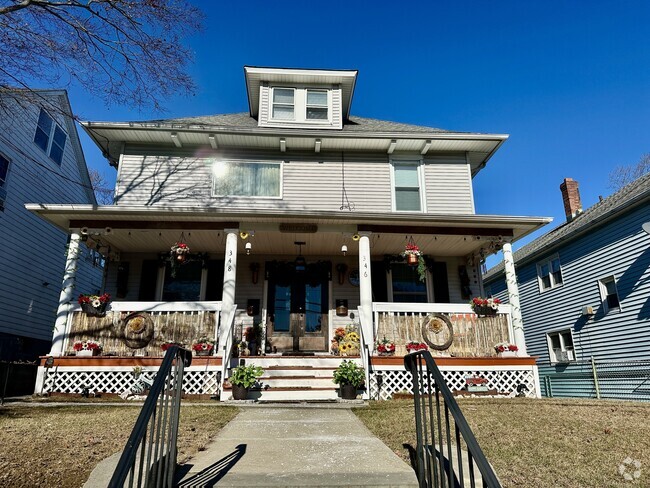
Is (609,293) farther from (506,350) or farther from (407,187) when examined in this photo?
(407,187)

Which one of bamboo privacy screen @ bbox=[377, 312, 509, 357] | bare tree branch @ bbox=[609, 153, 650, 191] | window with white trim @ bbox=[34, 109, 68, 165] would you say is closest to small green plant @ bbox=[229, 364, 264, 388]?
bamboo privacy screen @ bbox=[377, 312, 509, 357]

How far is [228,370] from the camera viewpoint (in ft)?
27.0

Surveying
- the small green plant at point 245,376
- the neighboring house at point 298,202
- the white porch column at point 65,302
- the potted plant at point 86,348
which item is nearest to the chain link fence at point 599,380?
the neighboring house at point 298,202

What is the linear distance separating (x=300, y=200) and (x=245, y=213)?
2.53 m

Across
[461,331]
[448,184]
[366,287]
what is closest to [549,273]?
[448,184]

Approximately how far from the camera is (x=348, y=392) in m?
7.62

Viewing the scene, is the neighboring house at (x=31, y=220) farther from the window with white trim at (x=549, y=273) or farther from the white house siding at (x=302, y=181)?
the window with white trim at (x=549, y=273)

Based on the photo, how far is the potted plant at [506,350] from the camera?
8.73m

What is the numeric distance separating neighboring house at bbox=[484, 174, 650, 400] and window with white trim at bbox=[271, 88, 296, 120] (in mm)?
9878

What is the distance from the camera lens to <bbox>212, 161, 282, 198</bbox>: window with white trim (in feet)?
37.2

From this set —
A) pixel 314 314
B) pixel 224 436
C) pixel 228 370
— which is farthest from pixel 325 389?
pixel 224 436

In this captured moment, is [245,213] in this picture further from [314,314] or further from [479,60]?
[479,60]

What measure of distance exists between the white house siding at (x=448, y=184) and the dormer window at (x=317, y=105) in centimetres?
330

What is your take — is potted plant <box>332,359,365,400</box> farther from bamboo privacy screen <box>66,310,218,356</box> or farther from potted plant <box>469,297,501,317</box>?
potted plant <box>469,297,501,317</box>
